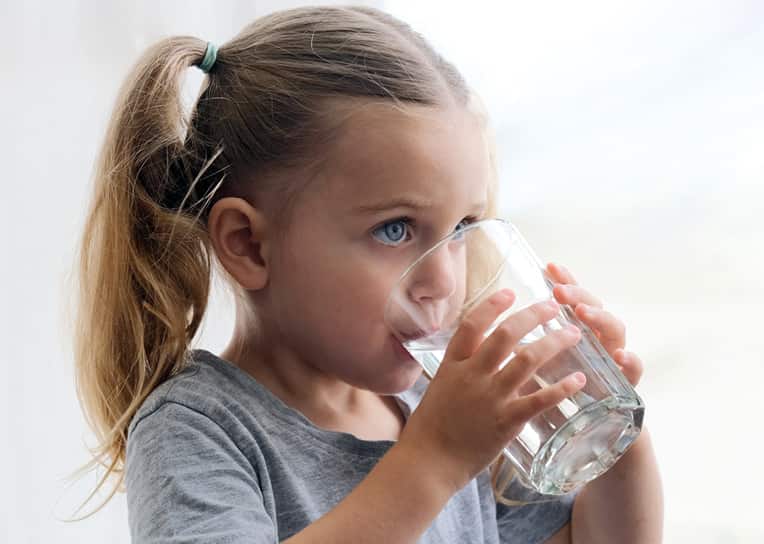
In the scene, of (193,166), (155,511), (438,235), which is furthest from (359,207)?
(155,511)

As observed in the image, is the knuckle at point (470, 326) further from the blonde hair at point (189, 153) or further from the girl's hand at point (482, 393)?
the blonde hair at point (189, 153)

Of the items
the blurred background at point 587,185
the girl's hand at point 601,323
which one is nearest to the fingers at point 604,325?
the girl's hand at point 601,323

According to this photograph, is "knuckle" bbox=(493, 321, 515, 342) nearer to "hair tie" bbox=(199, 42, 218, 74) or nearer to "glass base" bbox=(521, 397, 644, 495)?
"glass base" bbox=(521, 397, 644, 495)

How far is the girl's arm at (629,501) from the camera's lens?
3.27 feet

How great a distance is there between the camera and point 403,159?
0.88 m

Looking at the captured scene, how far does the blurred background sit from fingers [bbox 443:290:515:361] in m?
0.64

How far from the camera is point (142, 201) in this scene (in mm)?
962

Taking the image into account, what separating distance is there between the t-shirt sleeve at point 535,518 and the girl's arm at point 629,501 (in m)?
0.04

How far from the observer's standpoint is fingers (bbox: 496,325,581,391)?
74 cm

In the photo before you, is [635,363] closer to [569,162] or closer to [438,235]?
[438,235]

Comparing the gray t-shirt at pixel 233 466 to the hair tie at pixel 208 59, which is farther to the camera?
the hair tie at pixel 208 59

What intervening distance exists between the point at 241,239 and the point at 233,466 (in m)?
0.20

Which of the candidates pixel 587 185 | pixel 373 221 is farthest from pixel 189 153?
pixel 587 185

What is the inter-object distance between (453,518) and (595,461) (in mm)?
251
